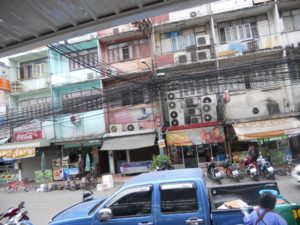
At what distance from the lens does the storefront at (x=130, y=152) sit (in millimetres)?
18859

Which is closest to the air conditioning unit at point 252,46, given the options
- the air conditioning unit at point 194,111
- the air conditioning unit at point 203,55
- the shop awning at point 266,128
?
the air conditioning unit at point 203,55

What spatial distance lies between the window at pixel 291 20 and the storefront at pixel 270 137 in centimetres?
588

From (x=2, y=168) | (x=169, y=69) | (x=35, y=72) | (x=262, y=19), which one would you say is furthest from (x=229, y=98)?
(x=2, y=168)

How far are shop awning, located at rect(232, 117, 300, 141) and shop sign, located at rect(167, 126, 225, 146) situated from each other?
3.72ft

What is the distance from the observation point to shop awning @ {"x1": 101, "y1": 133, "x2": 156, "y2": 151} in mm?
18631

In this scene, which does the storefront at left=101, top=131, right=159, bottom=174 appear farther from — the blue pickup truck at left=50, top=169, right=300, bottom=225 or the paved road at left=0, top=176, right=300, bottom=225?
the blue pickup truck at left=50, top=169, right=300, bottom=225

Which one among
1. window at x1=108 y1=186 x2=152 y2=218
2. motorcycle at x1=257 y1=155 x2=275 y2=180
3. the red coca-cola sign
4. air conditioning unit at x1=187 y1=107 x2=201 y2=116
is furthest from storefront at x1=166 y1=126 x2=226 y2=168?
window at x1=108 y1=186 x2=152 y2=218

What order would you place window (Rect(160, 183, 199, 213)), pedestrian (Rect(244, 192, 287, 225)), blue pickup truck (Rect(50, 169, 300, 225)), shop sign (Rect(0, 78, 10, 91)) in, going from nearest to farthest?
pedestrian (Rect(244, 192, 287, 225)), blue pickup truck (Rect(50, 169, 300, 225)), window (Rect(160, 183, 199, 213)), shop sign (Rect(0, 78, 10, 91))

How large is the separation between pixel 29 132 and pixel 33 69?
488 centimetres

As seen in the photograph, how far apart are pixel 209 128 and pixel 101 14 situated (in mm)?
15508

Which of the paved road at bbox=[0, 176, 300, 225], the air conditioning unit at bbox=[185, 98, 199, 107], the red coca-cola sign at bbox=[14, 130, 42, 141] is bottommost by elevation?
the paved road at bbox=[0, 176, 300, 225]

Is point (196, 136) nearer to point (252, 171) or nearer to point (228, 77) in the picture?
point (228, 77)

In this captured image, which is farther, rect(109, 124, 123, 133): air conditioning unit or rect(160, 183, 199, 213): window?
rect(109, 124, 123, 133): air conditioning unit

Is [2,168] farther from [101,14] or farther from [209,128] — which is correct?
[101,14]
